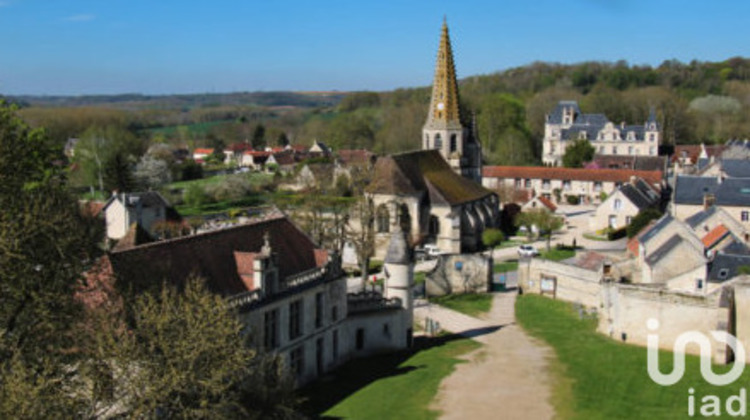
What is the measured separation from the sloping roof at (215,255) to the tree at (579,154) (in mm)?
62016

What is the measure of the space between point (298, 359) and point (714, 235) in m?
27.0

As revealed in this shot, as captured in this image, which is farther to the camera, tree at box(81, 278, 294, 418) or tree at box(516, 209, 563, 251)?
tree at box(516, 209, 563, 251)

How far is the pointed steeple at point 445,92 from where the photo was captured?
6056 cm

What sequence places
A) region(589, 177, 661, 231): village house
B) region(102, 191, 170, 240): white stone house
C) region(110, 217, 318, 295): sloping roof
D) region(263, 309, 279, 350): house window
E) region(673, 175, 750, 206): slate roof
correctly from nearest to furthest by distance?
region(110, 217, 318, 295): sloping roof
region(263, 309, 279, 350): house window
region(673, 175, 750, 206): slate roof
region(102, 191, 170, 240): white stone house
region(589, 177, 661, 231): village house

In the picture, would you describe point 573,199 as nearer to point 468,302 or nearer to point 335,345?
point 468,302

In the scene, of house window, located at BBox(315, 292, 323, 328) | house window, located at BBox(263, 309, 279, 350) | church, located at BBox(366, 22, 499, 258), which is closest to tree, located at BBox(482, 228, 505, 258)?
church, located at BBox(366, 22, 499, 258)

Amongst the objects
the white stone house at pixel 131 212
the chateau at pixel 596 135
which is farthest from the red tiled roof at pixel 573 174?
the white stone house at pixel 131 212

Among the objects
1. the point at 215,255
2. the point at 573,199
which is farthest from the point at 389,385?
the point at 573,199

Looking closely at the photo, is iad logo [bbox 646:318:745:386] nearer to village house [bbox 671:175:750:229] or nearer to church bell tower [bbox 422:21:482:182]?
village house [bbox 671:175:750:229]

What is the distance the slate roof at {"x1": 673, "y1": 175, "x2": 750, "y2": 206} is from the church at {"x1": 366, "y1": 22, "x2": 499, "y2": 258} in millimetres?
13881

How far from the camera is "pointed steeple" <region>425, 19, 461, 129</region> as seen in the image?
6056 centimetres

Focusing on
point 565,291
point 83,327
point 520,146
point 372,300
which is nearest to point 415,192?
point 565,291

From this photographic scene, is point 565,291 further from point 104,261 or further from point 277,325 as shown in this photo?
point 104,261

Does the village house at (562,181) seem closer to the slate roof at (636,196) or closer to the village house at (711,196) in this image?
the slate roof at (636,196)
